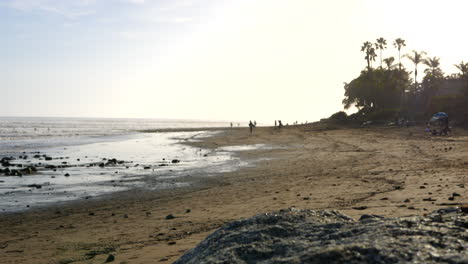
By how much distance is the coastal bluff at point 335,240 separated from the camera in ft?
9.59

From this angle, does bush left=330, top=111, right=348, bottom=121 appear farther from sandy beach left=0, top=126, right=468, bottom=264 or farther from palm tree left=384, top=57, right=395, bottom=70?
sandy beach left=0, top=126, right=468, bottom=264

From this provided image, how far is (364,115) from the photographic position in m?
76.7

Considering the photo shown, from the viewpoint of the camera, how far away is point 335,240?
3443 millimetres

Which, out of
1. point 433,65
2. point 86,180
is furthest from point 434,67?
point 86,180

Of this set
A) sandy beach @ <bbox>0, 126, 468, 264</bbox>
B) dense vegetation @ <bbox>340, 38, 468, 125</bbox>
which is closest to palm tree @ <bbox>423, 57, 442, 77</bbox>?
dense vegetation @ <bbox>340, 38, 468, 125</bbox>

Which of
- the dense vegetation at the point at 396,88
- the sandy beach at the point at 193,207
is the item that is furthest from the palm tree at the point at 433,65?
the sandy beach at the point at 193,207

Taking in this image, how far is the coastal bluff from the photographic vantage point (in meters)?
2.92

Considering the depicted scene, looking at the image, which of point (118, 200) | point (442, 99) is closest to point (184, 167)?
point (118, 200)

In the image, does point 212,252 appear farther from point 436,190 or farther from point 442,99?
point 442,99

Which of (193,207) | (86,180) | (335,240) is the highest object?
(335,240)

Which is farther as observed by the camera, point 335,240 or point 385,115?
point 385,115

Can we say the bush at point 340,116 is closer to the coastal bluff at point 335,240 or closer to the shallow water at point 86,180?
the shallow water at point 86,180

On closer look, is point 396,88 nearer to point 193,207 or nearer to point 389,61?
point 389,61

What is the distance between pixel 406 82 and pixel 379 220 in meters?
81.6
